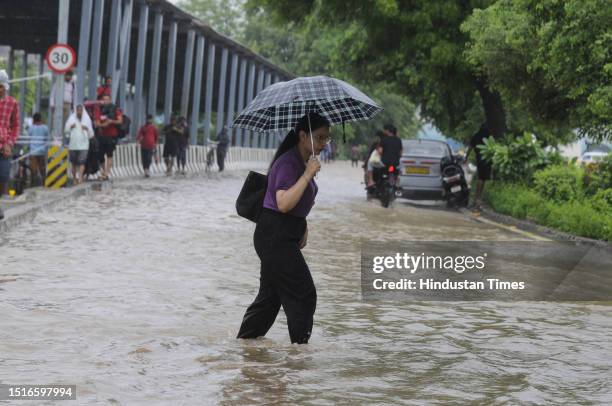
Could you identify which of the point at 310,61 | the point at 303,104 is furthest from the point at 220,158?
the point at 310,61

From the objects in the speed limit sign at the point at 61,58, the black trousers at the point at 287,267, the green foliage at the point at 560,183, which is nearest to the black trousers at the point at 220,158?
the speed limit sign at the point at 61,58

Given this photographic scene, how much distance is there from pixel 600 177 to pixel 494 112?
9195 mm

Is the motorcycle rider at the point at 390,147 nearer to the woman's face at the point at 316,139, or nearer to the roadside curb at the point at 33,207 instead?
the roadside curb at the point at 33,207

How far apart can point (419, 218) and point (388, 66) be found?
12.2m

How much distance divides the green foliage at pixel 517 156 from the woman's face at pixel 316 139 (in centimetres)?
1849

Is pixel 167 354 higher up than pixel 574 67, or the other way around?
pixel 574 67

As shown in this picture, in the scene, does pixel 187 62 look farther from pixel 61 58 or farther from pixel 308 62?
pixel 308 62

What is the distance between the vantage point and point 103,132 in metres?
27.7

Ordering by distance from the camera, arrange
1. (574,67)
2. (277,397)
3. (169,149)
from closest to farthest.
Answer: (277,397)
(574,67)
(169,149)

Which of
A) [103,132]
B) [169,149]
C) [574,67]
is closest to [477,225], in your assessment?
[574,67]

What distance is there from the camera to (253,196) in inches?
291

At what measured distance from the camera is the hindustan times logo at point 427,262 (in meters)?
13.6

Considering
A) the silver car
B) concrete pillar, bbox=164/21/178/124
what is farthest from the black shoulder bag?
concrete pillar, bbox=164/21/178/124

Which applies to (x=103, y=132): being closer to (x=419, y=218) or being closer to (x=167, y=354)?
(x=419, y=218)
